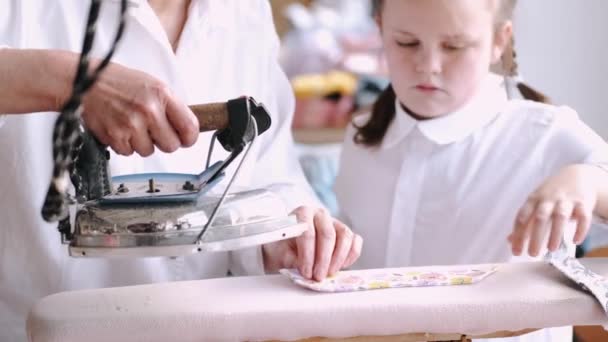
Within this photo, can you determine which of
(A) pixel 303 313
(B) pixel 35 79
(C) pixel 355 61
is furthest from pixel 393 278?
(C) pixel 355 61

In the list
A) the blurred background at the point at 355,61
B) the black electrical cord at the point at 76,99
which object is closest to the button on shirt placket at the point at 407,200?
the black electrical cord at the point at 76,99

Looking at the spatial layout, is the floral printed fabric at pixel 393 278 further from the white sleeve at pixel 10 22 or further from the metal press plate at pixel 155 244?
the white sleeve at pixel 10 22

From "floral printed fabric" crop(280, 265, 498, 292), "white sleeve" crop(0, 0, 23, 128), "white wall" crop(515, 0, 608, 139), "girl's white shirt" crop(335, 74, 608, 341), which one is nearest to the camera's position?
"floral printed fabric" crop(280, 265, 498, 292)

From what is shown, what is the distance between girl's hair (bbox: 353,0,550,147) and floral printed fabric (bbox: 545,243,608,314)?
420mm

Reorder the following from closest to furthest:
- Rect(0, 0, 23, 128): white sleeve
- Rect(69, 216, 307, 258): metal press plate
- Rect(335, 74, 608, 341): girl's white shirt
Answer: Rect(69, 216, 307, 258): metal press plate < Rect(0, 0, 23, 128): white sleeve < Rect(335, 74, 608, 341): girl's white shirt

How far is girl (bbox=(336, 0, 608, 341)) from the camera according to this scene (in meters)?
1.04

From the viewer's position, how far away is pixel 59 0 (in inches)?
36.2

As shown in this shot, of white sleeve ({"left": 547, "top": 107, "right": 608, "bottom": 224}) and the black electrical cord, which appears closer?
the black electrical cord

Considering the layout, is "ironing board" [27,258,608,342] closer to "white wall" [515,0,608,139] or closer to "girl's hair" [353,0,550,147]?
"girl's hair" [353,0,550,147]

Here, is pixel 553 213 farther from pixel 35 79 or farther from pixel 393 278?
pixel 35 79

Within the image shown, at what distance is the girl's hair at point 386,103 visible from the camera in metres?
1.17

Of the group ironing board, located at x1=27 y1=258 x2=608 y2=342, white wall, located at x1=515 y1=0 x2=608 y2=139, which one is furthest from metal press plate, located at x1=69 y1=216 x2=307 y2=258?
white wall, located at x1=515 y1=0 x2=608 y2=139

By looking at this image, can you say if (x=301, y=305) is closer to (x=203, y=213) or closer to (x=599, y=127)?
(x=203, y=213)

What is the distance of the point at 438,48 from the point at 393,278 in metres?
0.39
